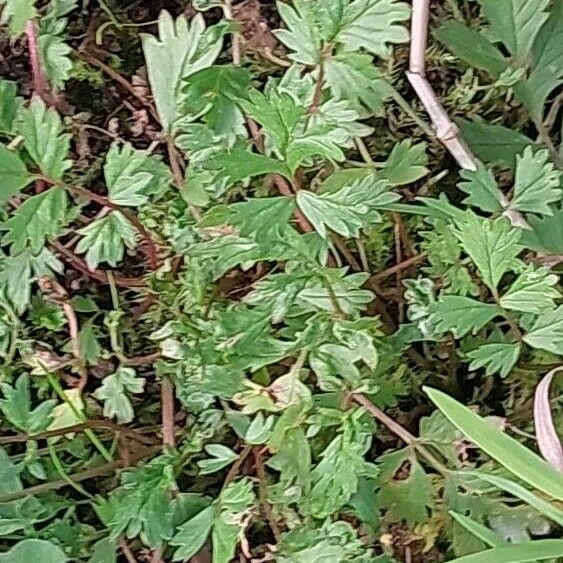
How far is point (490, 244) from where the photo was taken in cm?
92

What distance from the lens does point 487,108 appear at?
1160 mm

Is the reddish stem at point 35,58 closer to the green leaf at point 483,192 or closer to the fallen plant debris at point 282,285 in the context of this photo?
the fallen plant debris at point 282,285

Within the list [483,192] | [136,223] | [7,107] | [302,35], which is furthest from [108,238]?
[483,192]

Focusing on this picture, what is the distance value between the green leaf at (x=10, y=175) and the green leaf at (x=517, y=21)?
51cm

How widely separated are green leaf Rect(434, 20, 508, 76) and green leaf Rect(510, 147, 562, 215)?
15 centimetres

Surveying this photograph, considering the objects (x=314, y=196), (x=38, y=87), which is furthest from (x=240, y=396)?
(x=38, y=87)

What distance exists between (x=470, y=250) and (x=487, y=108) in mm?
294

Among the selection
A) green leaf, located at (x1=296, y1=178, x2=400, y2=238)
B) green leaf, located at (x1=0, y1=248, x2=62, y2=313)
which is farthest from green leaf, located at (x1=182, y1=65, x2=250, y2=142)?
green leaf, located at (x1=0, y1=248, x2=62, y2=313)

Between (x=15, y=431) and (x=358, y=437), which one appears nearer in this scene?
(x=358, y=437)

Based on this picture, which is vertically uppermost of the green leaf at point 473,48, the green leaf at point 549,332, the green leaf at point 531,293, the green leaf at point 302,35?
the green leaf at point 302,35

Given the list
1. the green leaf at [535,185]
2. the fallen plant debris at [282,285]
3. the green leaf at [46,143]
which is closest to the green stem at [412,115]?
the fallen plant debris at [282,285]

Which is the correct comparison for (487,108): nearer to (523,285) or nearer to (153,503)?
(523,285)

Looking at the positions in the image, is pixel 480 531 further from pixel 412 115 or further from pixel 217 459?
pixel 412 115

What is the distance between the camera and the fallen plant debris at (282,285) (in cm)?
93
